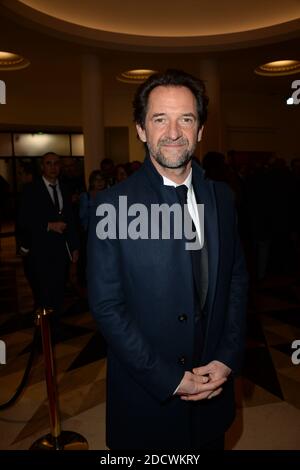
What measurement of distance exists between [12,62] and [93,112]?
2514 millimetres

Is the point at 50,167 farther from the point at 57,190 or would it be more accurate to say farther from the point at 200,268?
the point at 200,268

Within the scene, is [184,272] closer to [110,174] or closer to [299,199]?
[110,174]

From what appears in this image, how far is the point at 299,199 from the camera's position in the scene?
6316mm

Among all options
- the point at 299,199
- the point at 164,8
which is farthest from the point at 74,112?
the point at 299,199

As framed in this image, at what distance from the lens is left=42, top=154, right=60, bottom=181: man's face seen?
14.0ft

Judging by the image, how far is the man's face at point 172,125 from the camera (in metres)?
1.53

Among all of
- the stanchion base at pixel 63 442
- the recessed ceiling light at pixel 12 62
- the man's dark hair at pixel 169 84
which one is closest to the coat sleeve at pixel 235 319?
the man's dark hair at pixel 169 84

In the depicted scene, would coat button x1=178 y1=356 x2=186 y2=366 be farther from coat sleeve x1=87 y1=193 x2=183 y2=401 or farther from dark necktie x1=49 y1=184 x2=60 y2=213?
dark necktie x1=49 y1=184 x2=60 y2=213

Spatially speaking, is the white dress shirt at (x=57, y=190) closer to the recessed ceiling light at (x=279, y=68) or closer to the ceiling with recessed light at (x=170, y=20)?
the ceiling with recessed light at (x=170, y=20)

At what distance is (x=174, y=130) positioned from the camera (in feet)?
4.99

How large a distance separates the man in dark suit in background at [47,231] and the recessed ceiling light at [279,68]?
28.3ft

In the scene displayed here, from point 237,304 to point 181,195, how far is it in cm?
55

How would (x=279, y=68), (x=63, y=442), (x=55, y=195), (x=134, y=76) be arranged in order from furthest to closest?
(x=134, y=76) < (x=279, y=68) < (x=55, y=195) < (x=63, y=442)

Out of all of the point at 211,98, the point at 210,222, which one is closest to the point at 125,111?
the point at 211,98
